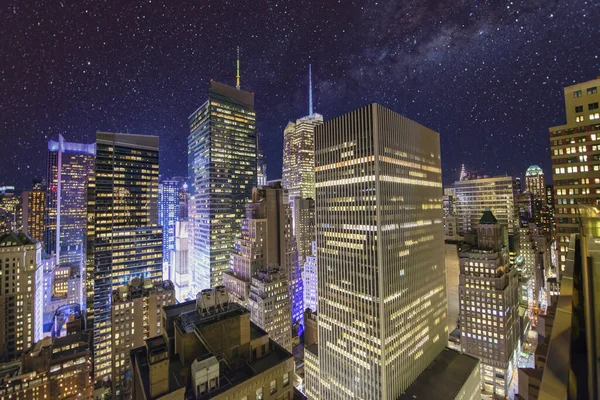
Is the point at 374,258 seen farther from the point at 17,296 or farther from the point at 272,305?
the point at 17,296

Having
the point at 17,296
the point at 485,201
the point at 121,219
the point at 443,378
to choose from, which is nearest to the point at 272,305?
the point at 443,378

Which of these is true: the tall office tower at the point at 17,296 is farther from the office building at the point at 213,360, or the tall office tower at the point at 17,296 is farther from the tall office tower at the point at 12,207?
the office building at the point at 213,360

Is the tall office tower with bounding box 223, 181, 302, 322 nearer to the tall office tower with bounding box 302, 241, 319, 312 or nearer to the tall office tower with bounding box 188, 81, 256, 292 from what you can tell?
the tall office tower with bounding box 302, 241, 319, 312

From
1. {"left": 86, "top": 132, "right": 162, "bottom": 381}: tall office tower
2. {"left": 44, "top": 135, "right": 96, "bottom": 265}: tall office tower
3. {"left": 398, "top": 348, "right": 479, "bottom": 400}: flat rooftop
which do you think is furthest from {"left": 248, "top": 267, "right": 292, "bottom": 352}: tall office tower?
{"left": 44, "top": 135, "right": 96, "bottom": 265}: tall office tower

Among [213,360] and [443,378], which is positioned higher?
[213,360]

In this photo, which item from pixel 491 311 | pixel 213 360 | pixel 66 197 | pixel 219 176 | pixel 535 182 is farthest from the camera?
pixel 535 182

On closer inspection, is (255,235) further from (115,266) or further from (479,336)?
(479,336)

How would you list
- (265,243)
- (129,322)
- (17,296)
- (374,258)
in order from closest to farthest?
(374,258) < (17,296) < (129,322) < (265,243)
